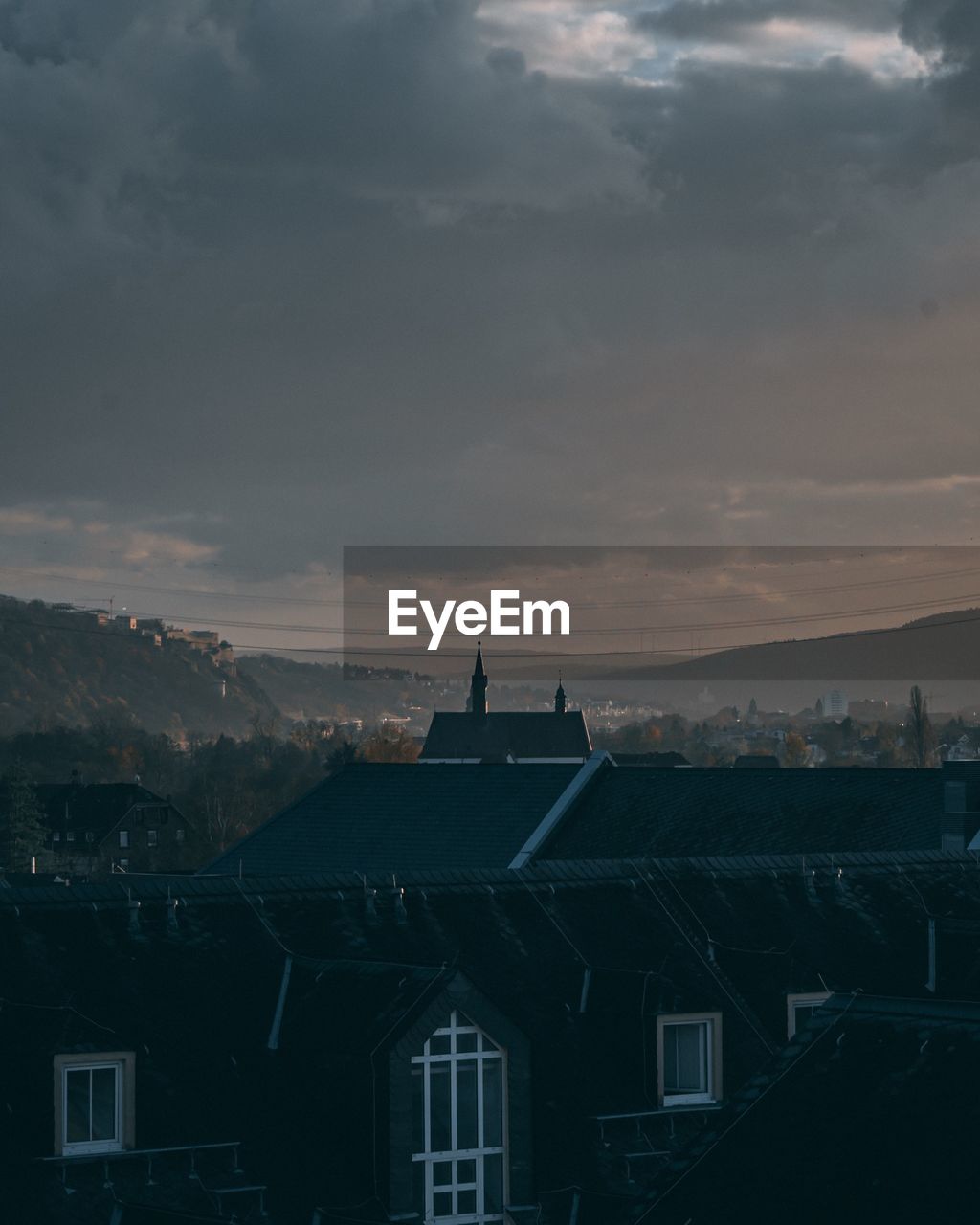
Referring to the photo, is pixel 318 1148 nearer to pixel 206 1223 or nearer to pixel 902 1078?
pixel 206 1223

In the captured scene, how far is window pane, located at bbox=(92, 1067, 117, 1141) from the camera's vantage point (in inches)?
1060

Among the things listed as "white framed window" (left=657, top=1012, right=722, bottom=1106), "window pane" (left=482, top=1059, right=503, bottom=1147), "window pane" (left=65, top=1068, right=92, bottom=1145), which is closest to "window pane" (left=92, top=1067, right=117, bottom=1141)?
"window pane" (left=65, top=1068, right=92, bottom=1145)

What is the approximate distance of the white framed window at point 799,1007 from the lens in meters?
32.4

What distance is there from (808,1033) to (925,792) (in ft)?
136

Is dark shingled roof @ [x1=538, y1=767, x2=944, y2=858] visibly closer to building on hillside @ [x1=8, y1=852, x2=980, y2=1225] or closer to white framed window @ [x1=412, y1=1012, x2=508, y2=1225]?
building on hillside @ [x1=8, y1=852, x2=980, y2=1225]

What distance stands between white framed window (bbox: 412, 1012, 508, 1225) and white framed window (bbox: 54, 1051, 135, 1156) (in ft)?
12.8

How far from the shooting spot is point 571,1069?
29781 millimetres

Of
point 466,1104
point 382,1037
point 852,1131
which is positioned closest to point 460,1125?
point 466,1104

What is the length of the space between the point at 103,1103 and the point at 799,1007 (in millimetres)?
11545

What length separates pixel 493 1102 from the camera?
2856cm

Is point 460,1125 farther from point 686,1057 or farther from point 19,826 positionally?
point 19,826

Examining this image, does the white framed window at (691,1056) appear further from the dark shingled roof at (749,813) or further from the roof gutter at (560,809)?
the roof gutter at (560,809)

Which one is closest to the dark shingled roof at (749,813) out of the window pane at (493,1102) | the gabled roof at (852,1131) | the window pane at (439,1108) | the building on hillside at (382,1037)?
the building on hillside at (382,1037)

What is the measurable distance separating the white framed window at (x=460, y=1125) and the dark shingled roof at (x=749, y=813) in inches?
1287
